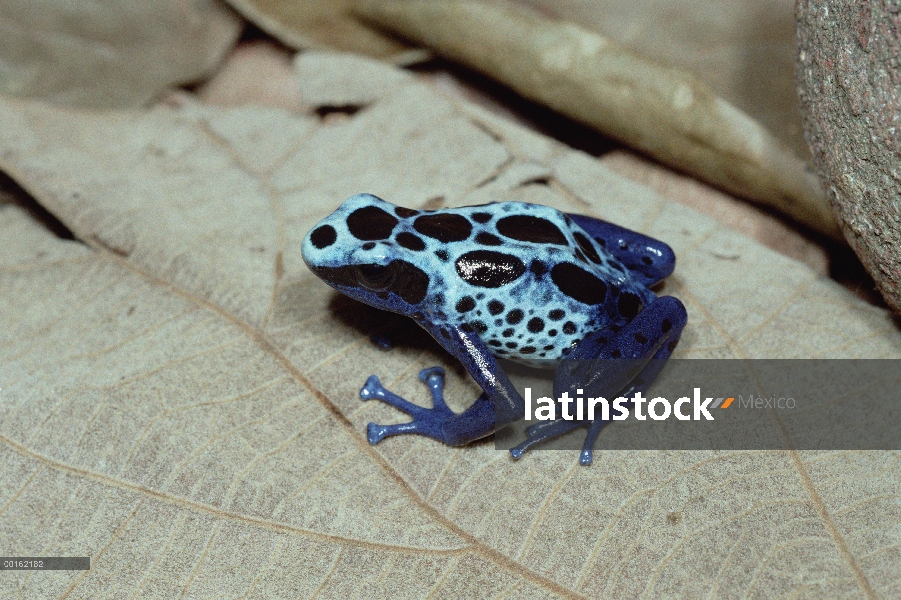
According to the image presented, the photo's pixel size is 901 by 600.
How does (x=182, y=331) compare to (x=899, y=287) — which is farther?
(x=182, y=331)

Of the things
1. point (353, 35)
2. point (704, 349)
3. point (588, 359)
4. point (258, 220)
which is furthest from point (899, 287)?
point (353, 35)

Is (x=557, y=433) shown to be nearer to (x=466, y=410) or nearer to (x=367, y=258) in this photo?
(x=466, y=410)

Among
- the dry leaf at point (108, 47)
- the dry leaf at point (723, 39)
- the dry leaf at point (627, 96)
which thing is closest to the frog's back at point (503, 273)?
the dry leaf at point (627, 96)

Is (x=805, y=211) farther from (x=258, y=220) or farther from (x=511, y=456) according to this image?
(x=258, y=220)

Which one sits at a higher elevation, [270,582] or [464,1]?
[464,1]

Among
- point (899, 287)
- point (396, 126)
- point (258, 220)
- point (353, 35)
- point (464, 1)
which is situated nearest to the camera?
point (899, 287)

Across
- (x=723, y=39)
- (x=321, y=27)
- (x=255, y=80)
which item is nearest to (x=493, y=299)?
(x=723, y=39)

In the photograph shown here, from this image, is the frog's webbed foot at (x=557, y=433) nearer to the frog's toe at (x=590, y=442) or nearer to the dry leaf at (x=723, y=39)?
the frog's toe at (x=590, y=442)
